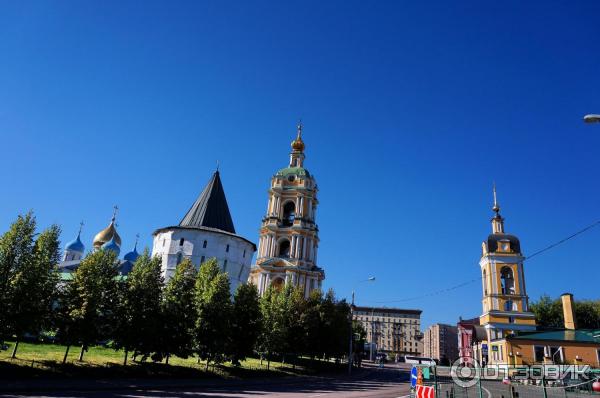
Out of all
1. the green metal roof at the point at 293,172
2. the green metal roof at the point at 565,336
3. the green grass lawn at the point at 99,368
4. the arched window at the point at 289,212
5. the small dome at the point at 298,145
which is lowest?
the green grass lawn at the point at 99,368

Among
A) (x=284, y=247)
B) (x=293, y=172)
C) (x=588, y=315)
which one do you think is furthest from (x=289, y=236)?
(x=588, y=315)

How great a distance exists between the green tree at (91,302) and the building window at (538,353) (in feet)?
146

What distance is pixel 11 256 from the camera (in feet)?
86.0

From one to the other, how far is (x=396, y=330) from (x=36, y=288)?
462 ft

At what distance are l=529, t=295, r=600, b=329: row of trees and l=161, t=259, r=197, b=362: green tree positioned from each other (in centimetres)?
7397

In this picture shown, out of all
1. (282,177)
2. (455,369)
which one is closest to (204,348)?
(455,369)

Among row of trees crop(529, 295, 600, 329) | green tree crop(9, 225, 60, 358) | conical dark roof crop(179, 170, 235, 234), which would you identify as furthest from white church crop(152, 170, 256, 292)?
row of trees crop(529, 295, 600, 329)

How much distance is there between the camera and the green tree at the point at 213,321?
34.0 metres

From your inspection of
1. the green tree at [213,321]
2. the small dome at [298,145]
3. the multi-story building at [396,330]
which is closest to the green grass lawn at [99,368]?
the green tree at [213,321]

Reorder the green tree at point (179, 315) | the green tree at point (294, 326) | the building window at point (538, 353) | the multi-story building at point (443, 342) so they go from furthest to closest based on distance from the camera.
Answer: the multi-story building at point (443, 342), the building window at point (538, 353), the green tree at point (294, 326), the green tree at point (179, 315)

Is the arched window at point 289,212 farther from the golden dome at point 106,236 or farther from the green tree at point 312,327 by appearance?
the golden dome at point 106,236

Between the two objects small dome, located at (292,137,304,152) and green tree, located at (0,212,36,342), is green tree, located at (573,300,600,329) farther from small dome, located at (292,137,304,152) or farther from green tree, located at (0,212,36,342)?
green tree, located at (0,212,36,342)

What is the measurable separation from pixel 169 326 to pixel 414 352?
438ft

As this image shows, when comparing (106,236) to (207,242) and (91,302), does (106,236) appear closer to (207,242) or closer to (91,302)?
(207,242)
